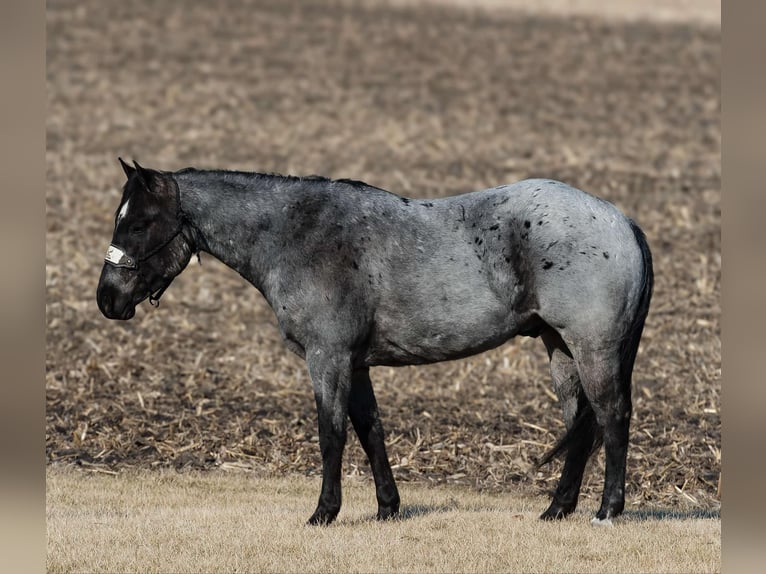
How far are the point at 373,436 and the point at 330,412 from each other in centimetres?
53

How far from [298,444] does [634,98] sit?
16.8 m

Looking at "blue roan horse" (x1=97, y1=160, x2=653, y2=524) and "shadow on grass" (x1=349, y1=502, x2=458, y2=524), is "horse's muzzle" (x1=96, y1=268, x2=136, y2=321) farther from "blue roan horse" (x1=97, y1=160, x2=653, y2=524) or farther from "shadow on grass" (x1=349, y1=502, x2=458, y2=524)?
"shadow on grass" (x1=349, y1=502, x2=458, y2=524)

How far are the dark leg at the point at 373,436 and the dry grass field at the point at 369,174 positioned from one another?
0.33 m

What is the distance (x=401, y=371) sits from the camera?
554 inches

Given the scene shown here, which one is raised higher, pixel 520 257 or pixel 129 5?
pixel 129 5

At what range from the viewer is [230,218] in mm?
→ 8320

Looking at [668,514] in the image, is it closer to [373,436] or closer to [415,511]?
[415,511]

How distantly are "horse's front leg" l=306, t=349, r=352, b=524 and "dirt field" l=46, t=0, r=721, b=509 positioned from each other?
2.58 m

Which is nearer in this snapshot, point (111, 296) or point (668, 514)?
point (111, 296)

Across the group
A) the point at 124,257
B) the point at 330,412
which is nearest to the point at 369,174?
the point at 124,257

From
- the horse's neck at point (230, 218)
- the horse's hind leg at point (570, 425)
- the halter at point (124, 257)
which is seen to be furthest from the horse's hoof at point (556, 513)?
the halter at point (124, 257)

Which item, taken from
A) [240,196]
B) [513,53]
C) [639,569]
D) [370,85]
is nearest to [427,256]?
[240,196]

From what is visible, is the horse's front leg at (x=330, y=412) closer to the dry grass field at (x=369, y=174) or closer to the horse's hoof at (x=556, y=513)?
the dry grass field at (x=369, y=174)

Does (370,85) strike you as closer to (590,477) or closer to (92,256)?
(92,256)
